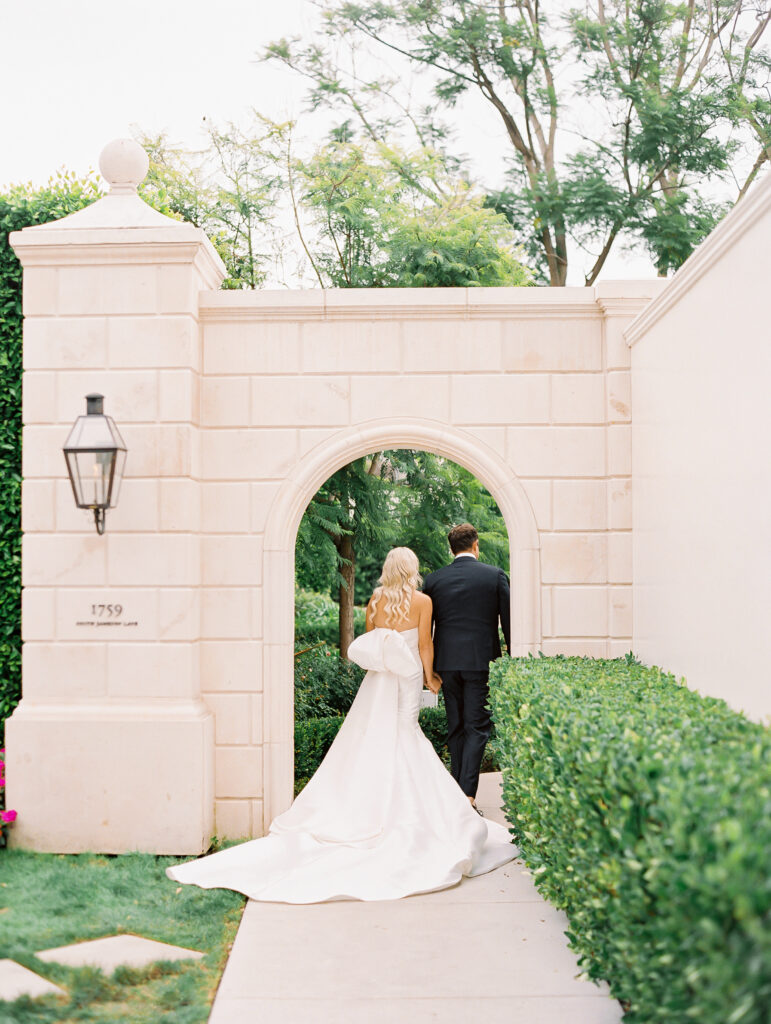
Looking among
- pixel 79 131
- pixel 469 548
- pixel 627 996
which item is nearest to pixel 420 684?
pixel 469 548

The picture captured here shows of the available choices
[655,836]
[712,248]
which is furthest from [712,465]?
[655,836]

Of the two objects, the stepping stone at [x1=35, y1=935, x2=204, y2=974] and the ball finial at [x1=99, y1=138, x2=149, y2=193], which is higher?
the ball finial at [x1=99, y1=138, x2=149, y2=193]

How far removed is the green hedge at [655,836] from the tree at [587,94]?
913cm

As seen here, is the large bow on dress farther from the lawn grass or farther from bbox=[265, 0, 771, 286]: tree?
bbox=[265, 0, 771, 286]: tree

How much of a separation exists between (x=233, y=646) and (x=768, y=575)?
3.30 m

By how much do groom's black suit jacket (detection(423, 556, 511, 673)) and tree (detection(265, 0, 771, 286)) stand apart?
7.06 m

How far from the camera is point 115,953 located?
12.3ft

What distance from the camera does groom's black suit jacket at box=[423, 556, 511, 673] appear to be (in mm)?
5930

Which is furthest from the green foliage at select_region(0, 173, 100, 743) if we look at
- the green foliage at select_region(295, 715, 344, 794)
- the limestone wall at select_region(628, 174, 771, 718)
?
the limestone wall at select_region(628, 174, 771, 718)

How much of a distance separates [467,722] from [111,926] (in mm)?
2644

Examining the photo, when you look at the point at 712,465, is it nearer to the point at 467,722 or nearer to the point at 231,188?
the point at 467,722

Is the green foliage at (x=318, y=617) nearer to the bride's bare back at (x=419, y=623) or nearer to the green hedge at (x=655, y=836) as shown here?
the bride's bare back at (x=419, y=623)

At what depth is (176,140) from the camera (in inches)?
487

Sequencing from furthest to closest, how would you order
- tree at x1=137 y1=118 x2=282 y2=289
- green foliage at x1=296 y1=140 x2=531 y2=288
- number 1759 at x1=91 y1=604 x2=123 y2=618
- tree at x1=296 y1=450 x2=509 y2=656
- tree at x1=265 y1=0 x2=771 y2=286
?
1. tree at x1=265 y1=0 x2=771 y2=286
2. tree at x1=137 y1=118 x2=282 y2=289
3. green foliage at x1=296 y1=140 x2=531 y2=288
4. tree at x1=296 y1=450 x2=509 y2=656
5. number 1759 at x1=91 y1=604 x2=123 y2=618
